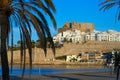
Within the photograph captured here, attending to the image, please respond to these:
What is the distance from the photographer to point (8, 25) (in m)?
10.2

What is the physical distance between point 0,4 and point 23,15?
674 mm

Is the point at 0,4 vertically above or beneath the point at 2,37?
above

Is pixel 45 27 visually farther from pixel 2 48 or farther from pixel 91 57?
pixel 91 57

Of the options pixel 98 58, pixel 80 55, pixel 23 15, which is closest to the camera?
pixel 23 15

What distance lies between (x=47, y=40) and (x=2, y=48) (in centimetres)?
126

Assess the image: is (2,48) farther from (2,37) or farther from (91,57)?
(91,57)

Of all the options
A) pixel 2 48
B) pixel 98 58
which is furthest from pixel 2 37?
pixel 98 58

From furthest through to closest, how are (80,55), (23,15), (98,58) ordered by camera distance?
(80,55) < (98,58) < (23,15)

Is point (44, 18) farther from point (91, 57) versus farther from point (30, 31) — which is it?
point (91, 57)

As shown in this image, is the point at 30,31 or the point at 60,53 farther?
the point at 60,53

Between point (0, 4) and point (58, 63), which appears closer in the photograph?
point (0, 4)

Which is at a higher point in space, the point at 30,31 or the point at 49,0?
the point at 49,0

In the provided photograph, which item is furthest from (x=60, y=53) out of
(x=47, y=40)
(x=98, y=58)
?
(x=47, y=40)

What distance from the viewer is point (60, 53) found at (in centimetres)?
17375
